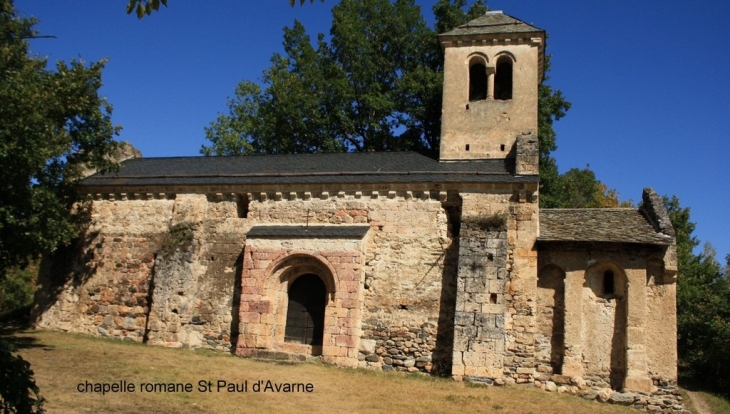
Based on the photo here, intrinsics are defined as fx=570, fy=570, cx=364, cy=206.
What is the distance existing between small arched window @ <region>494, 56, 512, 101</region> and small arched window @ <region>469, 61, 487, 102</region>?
1.33 feet

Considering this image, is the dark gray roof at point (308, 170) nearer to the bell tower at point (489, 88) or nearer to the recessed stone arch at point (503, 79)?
the bell tower at point (489, 88)

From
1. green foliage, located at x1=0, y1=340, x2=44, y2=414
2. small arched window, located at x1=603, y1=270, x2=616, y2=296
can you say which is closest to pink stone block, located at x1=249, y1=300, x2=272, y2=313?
small arched window, located at x1=603, y1=270, x2=616, y2=296

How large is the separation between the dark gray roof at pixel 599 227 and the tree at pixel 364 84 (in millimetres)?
11479

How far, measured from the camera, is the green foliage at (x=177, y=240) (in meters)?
16.1

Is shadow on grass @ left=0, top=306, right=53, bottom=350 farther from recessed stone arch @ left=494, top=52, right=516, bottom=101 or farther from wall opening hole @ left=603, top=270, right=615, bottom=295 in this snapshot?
recessed stone arch @ left=494, top=52, right=516, bottom=101

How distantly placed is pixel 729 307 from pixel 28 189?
21.1 m

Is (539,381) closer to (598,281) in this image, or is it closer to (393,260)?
(598,281)

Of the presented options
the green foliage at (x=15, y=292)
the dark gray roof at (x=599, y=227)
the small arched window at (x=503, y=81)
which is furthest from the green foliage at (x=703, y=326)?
the green foliage at (x=15, y=292)

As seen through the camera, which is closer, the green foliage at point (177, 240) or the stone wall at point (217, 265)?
the stone wall at point (217, 265)

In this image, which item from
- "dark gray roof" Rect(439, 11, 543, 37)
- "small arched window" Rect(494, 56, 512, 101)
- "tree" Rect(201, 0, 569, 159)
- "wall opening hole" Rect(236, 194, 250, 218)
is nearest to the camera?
"wall opening hole" Rect(236, 194, 250, 218)

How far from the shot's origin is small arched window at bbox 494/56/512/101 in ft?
62.6

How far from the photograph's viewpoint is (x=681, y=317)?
69.2 ft

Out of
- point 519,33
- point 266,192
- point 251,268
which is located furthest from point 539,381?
point 519,33

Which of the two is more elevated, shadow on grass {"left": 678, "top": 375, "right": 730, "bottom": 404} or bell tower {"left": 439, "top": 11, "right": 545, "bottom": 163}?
bell tower {"left": 439, "top": 11, "right": 545, "bottom": 163}
